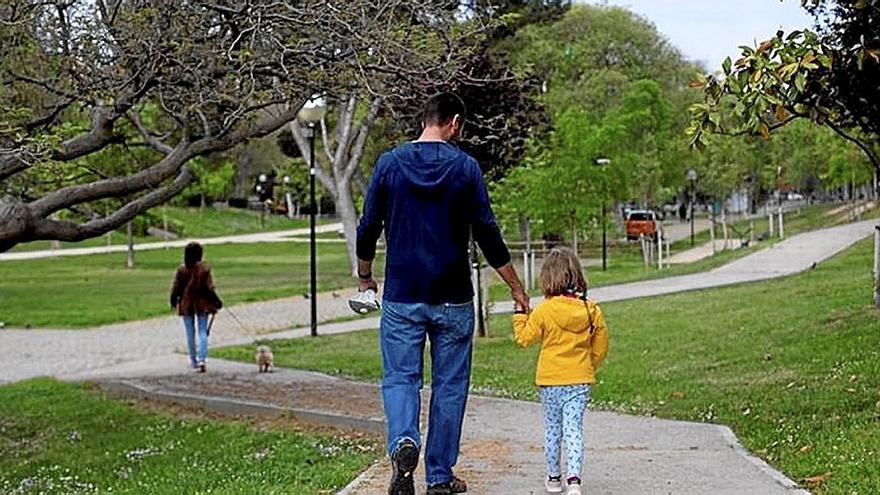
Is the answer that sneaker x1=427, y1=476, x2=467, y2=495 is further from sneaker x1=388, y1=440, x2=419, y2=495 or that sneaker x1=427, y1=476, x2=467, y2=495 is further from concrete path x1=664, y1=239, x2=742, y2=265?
concrete path x1=664, y1=239, x2=742, y2=265

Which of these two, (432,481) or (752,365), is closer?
(432,481)

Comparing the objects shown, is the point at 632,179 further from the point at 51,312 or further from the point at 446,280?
the point at 446,280

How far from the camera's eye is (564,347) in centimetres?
695

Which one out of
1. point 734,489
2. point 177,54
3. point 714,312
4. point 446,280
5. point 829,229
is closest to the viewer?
→ point 446,280

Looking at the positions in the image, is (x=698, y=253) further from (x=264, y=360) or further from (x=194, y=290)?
(x=194, y=290)

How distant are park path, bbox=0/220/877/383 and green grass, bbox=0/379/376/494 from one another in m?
5.93

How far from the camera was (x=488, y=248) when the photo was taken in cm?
655

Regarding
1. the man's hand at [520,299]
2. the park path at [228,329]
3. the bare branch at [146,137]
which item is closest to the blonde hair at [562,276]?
the man's hand at [520,299]

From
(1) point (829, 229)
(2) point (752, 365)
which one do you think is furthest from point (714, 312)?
(1) point (829, 229)

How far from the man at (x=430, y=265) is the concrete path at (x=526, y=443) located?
0.70 m

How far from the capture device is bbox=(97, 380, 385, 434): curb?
1123 cm

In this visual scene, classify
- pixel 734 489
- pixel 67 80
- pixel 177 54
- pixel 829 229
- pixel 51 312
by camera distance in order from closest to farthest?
1. pixel 734 489
2. pixel 177 54
3. pixel 67 80
4. pixel 51 312
5. pixel 829 229

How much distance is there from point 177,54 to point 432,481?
21.2ft

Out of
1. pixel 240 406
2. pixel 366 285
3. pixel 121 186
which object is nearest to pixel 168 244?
pixel 121 186
